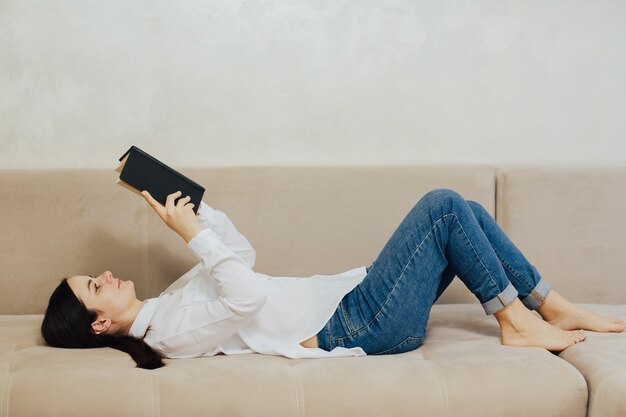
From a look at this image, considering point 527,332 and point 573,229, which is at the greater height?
point 573,229

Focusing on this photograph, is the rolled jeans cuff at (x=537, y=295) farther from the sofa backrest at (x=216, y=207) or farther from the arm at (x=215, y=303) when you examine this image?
the arm at (x=215, y=303)

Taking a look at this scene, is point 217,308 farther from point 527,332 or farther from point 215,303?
point 527,332

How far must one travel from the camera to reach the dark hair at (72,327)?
2125 mm

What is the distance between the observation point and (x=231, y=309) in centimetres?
199

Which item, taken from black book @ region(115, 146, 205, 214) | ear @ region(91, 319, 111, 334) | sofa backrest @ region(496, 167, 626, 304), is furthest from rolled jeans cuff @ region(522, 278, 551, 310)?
ear @ region(91, 319, 111, 334)

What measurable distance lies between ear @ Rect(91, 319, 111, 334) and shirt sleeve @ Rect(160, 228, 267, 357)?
0.57 feet

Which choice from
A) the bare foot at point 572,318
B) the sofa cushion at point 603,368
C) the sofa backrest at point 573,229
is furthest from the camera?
the sofa backrest at point 573,229

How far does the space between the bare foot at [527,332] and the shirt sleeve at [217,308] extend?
2.10ft

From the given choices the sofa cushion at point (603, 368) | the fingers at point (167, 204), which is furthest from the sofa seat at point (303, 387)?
the fingers at point (167, 204)

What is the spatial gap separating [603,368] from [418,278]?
0.49 metres

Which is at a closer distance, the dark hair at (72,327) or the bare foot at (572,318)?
the dark hair at (72,327)

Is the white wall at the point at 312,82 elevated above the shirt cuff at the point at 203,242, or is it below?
above

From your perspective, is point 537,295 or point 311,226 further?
point 311,226

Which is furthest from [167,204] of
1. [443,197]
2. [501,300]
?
[501,300]
